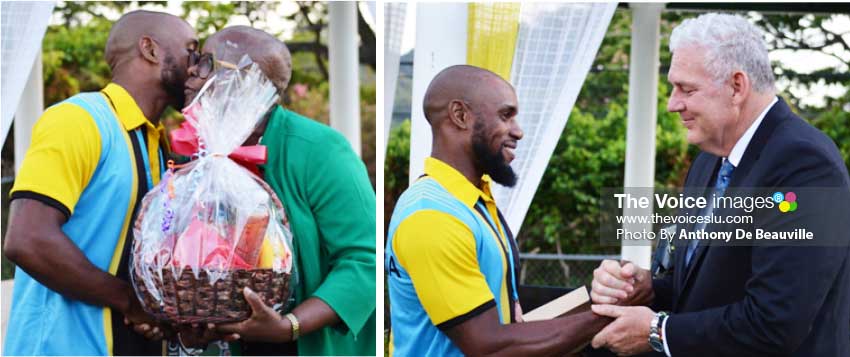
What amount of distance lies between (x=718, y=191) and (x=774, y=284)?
1.27 feet

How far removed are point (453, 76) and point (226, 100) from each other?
65 centimetres

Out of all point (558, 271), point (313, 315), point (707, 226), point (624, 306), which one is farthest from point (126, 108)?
point (558, 271)

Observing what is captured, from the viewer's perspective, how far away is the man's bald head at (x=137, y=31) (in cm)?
261

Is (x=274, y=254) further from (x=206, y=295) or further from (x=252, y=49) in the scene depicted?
(x=252, y=49)

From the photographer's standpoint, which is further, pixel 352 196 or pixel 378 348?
pixel 378 348

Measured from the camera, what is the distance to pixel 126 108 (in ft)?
8.39

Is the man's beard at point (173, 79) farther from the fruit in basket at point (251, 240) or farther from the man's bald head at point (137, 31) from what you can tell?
the fruit in basket at point (251, 240)

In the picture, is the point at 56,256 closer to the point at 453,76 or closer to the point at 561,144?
the point at 453,76

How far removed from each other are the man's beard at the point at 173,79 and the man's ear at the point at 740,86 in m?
1.41

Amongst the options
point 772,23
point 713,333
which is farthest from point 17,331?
point 772,23

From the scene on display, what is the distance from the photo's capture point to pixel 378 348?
282cm

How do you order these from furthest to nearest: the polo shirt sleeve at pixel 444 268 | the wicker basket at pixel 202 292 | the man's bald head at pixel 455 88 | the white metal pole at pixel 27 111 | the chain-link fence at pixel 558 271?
the chain-link fence at pixel 558 271 → the white metal pole at pixel 27 111 → the man's bald head at pixel 455 88 → the polo shirt sleeve at pixel 444 268 → the wicker basket at pixel 202 292

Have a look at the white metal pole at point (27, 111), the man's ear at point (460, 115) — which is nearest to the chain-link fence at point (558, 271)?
the white metal pole at point (27, 111)

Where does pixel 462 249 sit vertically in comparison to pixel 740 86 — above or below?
below
